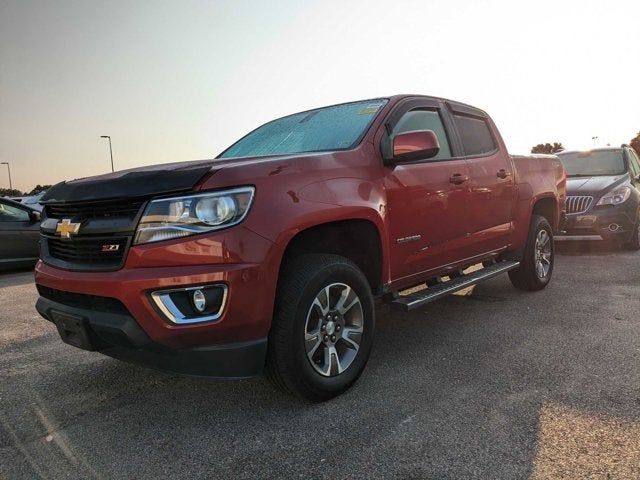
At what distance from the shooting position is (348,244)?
328 centimetres

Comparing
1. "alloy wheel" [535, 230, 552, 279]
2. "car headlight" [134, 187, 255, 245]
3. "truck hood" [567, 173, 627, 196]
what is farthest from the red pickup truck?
"truck hood" [567, 173, 627, 196]

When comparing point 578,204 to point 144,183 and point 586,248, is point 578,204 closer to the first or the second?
point 586,248

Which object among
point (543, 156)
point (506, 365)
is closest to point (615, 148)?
point (543, 156)

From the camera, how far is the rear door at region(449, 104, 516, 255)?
4.29 m

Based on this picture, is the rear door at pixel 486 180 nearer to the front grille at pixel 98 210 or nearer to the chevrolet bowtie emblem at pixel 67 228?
the front grille at pixel 98 210

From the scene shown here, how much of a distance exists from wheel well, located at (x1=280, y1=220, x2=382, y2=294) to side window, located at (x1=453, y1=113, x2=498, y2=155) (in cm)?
161

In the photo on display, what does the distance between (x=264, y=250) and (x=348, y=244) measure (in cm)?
90

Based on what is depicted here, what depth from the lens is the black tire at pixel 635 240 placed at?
27.8 ft

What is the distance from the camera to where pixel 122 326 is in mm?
2404

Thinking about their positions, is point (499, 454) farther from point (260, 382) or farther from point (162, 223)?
point (162, 223)

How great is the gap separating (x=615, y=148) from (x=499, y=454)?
8.88 meters

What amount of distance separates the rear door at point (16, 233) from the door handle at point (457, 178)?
7.42 meters

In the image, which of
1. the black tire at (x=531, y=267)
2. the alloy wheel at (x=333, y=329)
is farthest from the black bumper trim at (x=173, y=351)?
the black tire at (x=531, y=267)

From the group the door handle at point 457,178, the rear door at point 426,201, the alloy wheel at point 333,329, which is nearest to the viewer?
the alloy wheel at point 333,329
